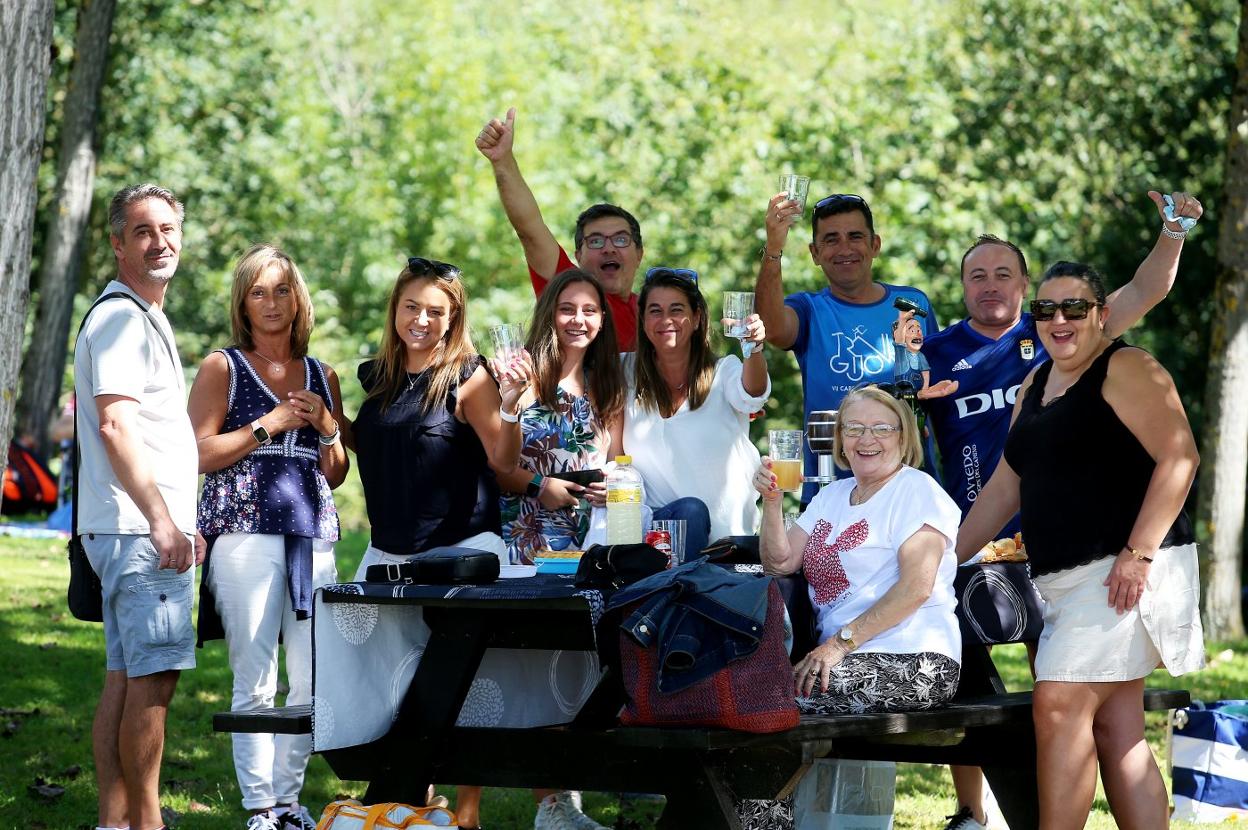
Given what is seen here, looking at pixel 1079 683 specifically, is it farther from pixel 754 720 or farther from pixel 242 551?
pixel 242 551

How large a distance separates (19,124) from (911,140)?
1289cm

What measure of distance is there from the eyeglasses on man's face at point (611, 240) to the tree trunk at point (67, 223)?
995 cm

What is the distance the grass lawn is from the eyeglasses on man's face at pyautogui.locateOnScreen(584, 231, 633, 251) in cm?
238

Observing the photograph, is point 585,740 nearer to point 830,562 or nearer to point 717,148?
point 830,562

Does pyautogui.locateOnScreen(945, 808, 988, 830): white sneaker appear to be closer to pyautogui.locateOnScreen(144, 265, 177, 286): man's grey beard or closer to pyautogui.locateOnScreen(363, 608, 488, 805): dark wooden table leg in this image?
pyautogui.locateOnScreen(363, 608, 488, 805): dark wooden table leg

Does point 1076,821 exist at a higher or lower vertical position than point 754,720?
lower

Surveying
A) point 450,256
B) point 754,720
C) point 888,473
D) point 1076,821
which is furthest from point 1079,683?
point 450,256

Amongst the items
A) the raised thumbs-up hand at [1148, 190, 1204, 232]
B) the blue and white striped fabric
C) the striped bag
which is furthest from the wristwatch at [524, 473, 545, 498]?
the blue and white striped fabric

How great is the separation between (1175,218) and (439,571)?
2632mm

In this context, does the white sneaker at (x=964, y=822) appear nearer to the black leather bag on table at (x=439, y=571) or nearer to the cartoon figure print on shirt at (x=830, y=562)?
the cartoon figure print on shirt at (x=830, y=562)

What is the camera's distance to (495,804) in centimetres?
627

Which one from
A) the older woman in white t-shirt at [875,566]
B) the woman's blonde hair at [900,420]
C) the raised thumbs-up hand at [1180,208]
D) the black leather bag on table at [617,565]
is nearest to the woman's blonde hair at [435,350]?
the black leather bag on table at [617,565]

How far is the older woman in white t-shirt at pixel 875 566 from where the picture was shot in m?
4.26

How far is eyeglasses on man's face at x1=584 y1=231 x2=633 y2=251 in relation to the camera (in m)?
6.19
